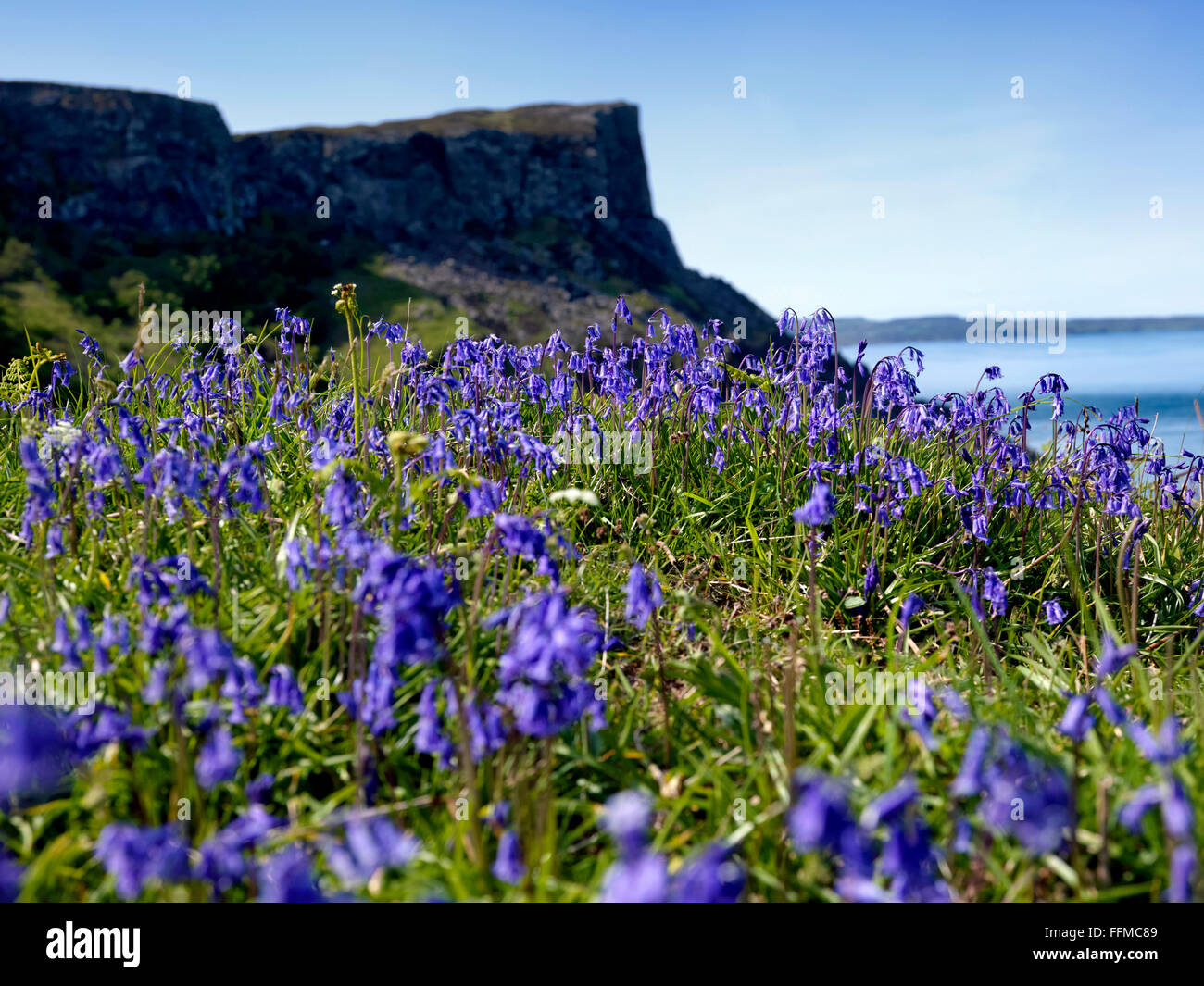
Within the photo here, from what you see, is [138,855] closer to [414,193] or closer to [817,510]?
[817,510]

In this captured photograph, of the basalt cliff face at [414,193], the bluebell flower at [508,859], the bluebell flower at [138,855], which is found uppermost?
the basalt cliff face at [414,193]

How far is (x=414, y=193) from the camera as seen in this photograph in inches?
3802

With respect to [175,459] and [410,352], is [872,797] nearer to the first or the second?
[175,459]

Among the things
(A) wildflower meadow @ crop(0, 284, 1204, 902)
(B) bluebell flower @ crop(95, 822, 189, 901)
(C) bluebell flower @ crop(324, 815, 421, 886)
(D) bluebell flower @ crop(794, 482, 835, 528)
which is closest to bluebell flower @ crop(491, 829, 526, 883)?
(A) wildflower meadow @ crop(0, 284, 1204, 902)

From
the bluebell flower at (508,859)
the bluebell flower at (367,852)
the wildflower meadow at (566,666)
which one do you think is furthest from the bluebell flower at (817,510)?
the bluebell flower at (367,852)

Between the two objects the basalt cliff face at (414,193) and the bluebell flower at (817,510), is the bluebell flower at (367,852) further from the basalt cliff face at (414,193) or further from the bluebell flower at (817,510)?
the basalt cliff face at (414,193)

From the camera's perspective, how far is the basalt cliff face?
72.3m

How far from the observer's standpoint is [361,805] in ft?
7.47

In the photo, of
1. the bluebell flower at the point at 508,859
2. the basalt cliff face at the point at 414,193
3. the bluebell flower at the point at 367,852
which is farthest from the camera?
the basalt cliff face at the point at 414,193

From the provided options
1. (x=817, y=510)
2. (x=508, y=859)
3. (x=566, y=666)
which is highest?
(x=817, y=510)

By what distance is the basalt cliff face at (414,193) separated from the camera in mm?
72312

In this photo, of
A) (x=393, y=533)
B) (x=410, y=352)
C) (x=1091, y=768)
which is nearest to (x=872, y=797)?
(x=1091, y=768)

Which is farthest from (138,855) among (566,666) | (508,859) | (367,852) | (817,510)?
(817,510)

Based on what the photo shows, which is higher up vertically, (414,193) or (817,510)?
(414,193)
